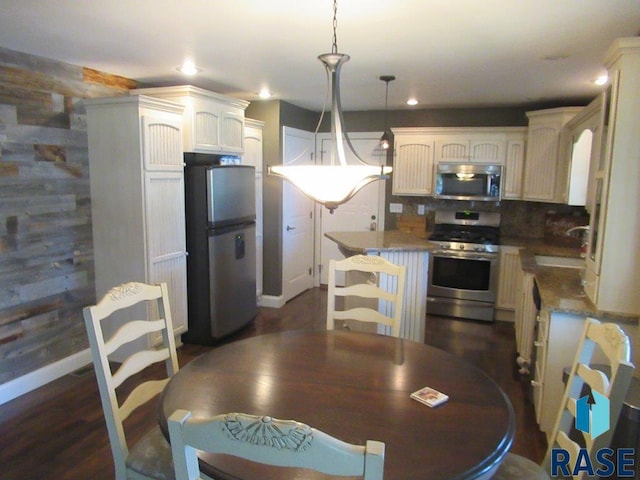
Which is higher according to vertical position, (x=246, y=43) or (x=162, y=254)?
(x=246, y=43)

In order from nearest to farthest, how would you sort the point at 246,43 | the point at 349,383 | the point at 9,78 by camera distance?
the point at 349,383 < the point at 246,43 < the point at 9,78

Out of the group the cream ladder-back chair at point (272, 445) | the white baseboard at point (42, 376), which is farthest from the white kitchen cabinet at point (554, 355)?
the white baseboard at point (42, 376)

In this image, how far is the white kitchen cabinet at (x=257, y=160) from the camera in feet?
15.8

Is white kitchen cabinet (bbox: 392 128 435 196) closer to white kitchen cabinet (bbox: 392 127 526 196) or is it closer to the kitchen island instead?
white kitchen cabinet (bbox: 392 127 526 196)

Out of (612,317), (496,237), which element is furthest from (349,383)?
(496,237)

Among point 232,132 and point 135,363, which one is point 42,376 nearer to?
point 135,363

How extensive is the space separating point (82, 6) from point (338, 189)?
1.56 metres

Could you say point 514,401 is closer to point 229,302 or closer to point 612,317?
point 612,317

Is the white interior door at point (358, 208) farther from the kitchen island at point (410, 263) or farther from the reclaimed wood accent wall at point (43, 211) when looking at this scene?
the reclaimed wood accent wall at point (43, 211)

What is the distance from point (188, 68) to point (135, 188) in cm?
100

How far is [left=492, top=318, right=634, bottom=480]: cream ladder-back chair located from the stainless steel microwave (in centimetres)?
354

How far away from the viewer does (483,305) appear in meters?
4.87

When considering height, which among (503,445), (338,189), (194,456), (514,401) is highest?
(338,189)

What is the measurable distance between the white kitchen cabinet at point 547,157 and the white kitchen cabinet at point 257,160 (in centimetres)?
286
